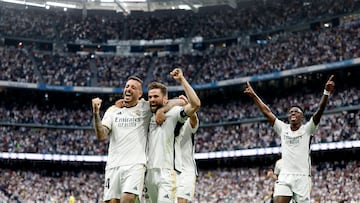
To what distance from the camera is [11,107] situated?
52.2 metres

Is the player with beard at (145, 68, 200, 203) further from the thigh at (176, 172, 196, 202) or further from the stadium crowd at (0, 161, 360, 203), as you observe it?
the stadium crowd at (0, 161, 360, 203)

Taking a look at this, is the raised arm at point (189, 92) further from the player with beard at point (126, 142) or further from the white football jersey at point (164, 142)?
the player with beard at point (126, 142)

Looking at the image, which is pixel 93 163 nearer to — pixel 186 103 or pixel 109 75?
pixel 109 75

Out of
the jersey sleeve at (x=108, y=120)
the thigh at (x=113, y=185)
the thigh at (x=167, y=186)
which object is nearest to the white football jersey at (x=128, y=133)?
the jersey sleeve at (x=108, y=120)

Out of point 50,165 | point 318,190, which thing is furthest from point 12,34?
point 318,190

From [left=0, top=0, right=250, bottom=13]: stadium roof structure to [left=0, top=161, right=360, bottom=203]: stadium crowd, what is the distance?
55.6ft

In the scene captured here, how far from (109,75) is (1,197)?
1669 cm

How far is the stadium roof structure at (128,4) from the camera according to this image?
5594 centimetres

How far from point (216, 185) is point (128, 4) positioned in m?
24.0

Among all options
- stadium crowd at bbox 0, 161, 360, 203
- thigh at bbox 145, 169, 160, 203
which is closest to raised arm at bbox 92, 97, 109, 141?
thigh at bbox 145, 169, 160, 203

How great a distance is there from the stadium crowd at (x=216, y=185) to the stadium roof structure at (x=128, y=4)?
16934 millimetres

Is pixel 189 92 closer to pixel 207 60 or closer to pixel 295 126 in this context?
pixel 295 126

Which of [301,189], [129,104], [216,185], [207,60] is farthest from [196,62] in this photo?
[129,104]

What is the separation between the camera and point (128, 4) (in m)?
59.7
